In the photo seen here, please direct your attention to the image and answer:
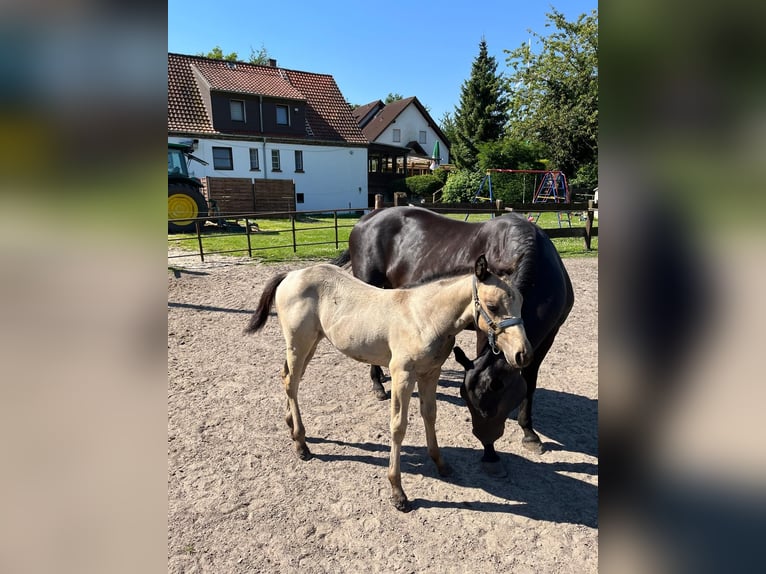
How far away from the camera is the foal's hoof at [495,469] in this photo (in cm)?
347

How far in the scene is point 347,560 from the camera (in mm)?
2680

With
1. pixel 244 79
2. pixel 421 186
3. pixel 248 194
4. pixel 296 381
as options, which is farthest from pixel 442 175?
pixel 296 381

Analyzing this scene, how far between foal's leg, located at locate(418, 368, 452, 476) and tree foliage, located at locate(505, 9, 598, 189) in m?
26.6

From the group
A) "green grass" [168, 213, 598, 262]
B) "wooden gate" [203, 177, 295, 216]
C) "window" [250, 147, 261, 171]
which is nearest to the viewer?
"green grass" [168, 213, 598, 262]

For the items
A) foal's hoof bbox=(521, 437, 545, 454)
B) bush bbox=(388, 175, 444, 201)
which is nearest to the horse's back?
foal's hoof bbox=(521, 437, 545, 454)

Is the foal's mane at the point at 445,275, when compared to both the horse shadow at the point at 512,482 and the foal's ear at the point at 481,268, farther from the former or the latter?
the horse shadow at the point at 512,482

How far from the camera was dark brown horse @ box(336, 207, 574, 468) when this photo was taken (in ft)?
10.4

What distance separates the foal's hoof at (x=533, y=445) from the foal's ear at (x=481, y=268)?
6.62 feet

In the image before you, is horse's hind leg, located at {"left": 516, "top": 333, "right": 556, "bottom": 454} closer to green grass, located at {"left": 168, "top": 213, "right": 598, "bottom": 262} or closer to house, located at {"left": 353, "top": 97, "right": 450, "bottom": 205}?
green grass, located at {"left": 168, "top": 213, "right": 598, "bottom": 262}

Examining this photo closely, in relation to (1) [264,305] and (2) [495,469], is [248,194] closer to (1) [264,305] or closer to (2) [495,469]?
(1) [264,305]

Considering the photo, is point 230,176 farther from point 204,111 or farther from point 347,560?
point 347,560

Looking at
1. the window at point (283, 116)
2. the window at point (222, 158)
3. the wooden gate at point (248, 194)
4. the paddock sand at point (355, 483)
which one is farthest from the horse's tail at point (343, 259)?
the window at point (283, 116)
